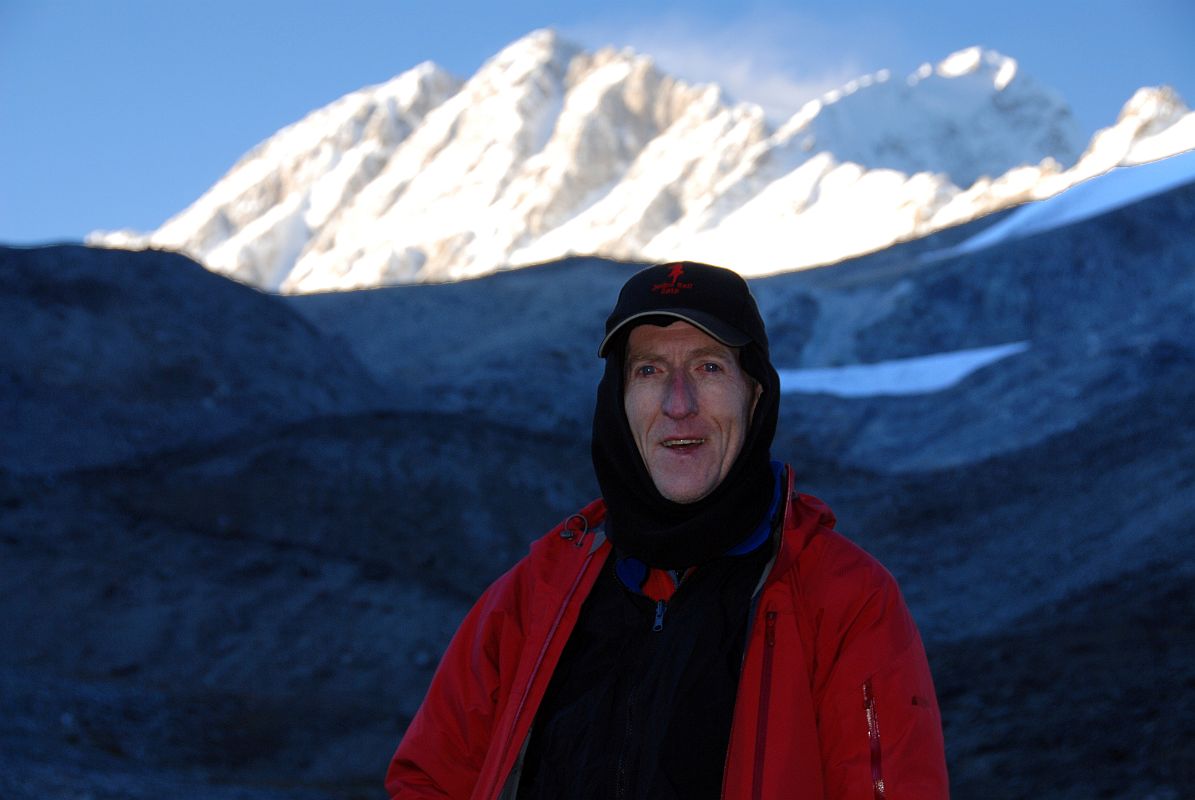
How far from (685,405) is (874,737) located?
2.63ft

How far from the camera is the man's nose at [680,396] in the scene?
2627 millimetres

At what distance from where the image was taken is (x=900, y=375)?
93.9ft

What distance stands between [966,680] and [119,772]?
6153mm

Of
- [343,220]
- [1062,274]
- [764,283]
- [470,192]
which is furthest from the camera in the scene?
[343,220]

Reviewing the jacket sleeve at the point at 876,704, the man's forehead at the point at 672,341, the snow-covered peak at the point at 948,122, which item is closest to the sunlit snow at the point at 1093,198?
the man's forehead at the point at 672,341

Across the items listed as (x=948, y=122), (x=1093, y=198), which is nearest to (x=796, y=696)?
(x=1093, y=198)

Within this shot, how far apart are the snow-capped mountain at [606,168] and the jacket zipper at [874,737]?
212 feet

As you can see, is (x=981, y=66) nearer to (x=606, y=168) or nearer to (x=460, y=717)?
(x=606, y=168)

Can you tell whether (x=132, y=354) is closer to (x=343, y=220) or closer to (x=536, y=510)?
(x=536, y=510)

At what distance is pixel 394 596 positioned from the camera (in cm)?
1356

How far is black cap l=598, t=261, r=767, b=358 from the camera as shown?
8.45 feet

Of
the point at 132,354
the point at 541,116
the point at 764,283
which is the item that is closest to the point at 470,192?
the point at 541,116

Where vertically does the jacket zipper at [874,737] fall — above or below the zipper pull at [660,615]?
below

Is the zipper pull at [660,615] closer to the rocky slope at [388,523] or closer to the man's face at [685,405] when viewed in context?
the man's face at [685,405]
